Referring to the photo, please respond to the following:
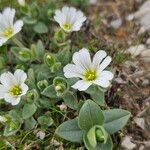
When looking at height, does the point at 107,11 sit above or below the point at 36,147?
above

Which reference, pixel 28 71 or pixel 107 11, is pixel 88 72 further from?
pixel 107 11

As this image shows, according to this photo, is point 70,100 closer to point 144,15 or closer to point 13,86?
point 13,86

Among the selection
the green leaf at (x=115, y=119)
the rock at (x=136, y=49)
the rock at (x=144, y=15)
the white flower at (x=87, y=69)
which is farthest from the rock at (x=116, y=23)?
the green leaf at (x=115, y=119)

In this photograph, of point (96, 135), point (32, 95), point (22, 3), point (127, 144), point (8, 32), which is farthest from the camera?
point (22, 3)

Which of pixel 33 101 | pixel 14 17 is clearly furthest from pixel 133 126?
pixel 14 17

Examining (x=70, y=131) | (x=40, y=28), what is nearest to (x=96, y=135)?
(x=70, y=131)

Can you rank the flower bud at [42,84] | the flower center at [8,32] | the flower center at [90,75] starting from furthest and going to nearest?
the flower center at [8,32]
the flower bud at [42,84]
the flower center at [90,75]

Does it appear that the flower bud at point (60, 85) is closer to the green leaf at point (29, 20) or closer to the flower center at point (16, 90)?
the flower center at point (16, 90)
